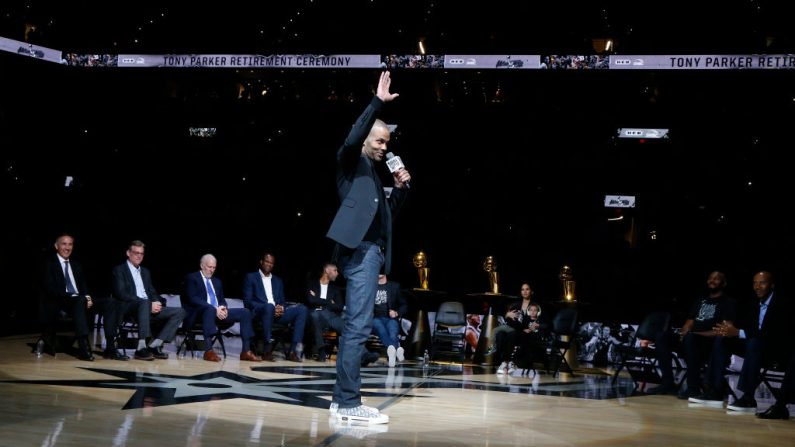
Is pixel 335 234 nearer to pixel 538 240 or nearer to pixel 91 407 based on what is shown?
pixel 91 407

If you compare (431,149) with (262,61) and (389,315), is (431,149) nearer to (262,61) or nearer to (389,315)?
(262,61)

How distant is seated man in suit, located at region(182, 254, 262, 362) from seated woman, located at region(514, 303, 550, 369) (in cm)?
281

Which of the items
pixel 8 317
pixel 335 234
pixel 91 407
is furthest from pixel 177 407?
pixel 8 317

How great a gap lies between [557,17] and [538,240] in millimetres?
3250

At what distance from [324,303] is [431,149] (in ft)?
13.2

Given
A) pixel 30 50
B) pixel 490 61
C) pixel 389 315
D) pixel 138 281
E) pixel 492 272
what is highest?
pixel 30 50

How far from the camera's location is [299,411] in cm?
420

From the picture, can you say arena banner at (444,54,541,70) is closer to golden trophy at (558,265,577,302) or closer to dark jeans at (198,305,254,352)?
golden trophy at (558,265,577,302)

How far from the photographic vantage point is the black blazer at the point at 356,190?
3.79 meters

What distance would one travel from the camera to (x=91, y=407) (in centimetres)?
385

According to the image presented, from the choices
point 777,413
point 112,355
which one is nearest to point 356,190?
point 777,413

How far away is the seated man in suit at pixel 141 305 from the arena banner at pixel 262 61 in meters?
5.68

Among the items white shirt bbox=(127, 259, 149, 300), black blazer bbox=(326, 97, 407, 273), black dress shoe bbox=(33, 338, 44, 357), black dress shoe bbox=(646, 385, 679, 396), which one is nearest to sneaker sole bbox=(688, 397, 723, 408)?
black dress shoe bbox=(646, 385, 679, 396)

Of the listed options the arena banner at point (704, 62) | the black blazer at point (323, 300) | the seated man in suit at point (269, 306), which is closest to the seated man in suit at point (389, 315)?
the black blazer at point (323, 300)
